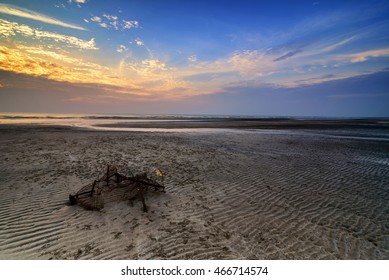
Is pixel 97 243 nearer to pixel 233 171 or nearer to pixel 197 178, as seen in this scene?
pixel 197 178

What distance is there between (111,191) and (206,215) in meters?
3.54

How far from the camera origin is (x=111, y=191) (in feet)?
23.8

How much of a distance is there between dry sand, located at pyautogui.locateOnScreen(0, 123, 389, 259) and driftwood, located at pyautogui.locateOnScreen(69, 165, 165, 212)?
306mm

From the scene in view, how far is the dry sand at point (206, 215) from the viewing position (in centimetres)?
462

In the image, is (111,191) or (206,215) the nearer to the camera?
(206,215)

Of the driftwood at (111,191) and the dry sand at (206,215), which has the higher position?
the driftwood at (111,191)

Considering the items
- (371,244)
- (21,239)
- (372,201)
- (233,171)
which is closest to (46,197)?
(21,239)

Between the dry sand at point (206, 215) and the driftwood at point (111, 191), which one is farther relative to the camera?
the driftwood at point (111, 191)

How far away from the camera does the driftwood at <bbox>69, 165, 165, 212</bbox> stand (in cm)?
627

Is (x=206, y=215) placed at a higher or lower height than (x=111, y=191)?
lower

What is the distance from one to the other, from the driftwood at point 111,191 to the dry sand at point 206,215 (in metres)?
0.31

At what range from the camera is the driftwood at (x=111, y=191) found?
20.6ft

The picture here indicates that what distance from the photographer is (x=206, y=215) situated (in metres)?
6.14

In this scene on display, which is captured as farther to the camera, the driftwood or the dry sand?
the driftwood
